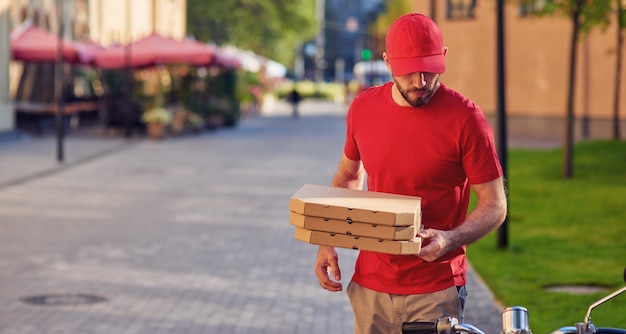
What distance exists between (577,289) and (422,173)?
21.5 ft

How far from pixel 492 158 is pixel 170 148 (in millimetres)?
27000

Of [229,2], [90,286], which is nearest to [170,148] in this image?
[90,286]

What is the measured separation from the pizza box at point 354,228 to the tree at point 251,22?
2424 inches

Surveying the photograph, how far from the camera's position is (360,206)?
3912 millimetres

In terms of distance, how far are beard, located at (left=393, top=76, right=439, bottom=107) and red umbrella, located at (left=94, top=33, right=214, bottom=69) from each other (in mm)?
33807

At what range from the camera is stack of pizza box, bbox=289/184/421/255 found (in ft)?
12.6

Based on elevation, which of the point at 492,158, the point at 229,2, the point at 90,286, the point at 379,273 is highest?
the point at 229,2

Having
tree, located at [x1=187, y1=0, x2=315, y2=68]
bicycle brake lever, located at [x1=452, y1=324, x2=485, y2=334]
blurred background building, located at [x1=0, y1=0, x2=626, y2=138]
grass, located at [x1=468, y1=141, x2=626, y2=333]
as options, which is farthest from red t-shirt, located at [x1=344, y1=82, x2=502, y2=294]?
tree, located at [x1=187, y1=0, x2=315, y2=68]

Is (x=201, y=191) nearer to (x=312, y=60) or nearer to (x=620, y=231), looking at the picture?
(x=620, y=231)

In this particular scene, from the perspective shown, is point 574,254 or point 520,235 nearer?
point 574,254

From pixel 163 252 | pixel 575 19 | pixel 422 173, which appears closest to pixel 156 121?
pixel 575 19

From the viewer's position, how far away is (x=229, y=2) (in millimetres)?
64938

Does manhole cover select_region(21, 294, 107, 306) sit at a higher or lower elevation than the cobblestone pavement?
lower

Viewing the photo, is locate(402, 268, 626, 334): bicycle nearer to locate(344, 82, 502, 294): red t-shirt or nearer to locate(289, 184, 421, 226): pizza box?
locate(289, 184, 421, 226): pizza box
